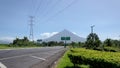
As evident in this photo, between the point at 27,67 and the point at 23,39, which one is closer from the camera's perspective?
the point at 27,67

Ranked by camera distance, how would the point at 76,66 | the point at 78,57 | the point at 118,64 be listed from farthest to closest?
the point at 76,66 → the point at 78,57 → the point at 118,64

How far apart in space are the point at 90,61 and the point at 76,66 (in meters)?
4.72

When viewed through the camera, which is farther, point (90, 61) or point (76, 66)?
point (76, 66)

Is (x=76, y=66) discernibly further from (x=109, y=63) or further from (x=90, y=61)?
(x=109, y=63)

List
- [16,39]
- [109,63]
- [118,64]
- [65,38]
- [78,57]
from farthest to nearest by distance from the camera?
[16,39] < [65,38] < [78,57] < [109,63] < [118,64]

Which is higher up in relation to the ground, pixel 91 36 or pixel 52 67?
pixel 91 36

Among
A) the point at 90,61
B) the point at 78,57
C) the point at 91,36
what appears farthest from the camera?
the point at 91,36

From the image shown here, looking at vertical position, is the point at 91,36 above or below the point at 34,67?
above

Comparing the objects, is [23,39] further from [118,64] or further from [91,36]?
[118,64]

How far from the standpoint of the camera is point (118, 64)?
8586mm

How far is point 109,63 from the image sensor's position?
9305 millimetres

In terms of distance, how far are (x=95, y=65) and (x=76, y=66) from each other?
5527 millimetres

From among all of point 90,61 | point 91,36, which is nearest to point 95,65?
point 90,61

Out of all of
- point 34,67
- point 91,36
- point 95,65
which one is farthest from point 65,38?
point 95,65
